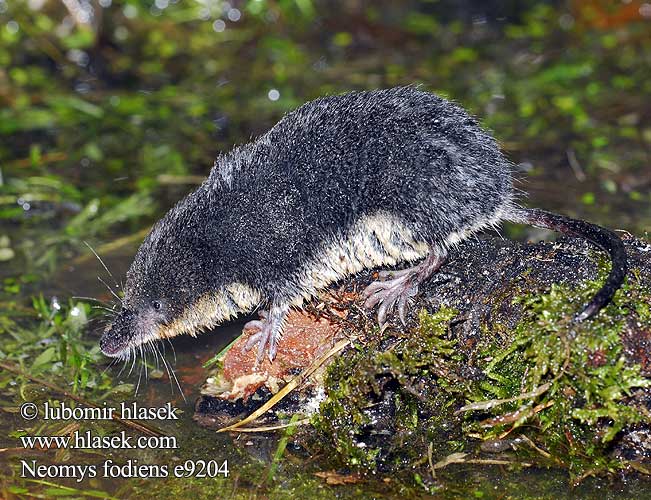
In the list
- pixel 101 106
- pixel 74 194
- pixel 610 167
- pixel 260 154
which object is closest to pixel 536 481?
pixel 260 154

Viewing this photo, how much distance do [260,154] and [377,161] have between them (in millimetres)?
644

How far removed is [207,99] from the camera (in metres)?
7.92

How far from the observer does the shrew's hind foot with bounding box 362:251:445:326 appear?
4391mm

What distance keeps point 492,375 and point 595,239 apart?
0.79m

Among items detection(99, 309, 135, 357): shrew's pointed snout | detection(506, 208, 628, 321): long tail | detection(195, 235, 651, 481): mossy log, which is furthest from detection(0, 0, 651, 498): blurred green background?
detection(506, 208, 628, 321): long tail

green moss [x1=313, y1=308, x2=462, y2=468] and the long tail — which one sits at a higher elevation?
the long tail

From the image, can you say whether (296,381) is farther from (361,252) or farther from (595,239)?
(595,239)

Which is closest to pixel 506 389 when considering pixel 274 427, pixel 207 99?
pixel 274 427

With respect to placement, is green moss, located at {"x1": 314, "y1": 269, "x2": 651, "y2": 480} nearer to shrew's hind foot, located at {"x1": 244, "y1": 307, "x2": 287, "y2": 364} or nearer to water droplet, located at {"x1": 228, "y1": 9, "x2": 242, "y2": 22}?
shrew's hind foot, located at {"x1": 244, "y1": 307, "x2": 287, "y2": 364}

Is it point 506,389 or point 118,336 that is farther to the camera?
point 118,336

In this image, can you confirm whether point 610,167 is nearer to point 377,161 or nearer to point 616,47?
point 616,47

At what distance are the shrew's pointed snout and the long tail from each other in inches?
80.1

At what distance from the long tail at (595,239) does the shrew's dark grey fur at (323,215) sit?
0.03 ft

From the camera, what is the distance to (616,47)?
28.0 ft
